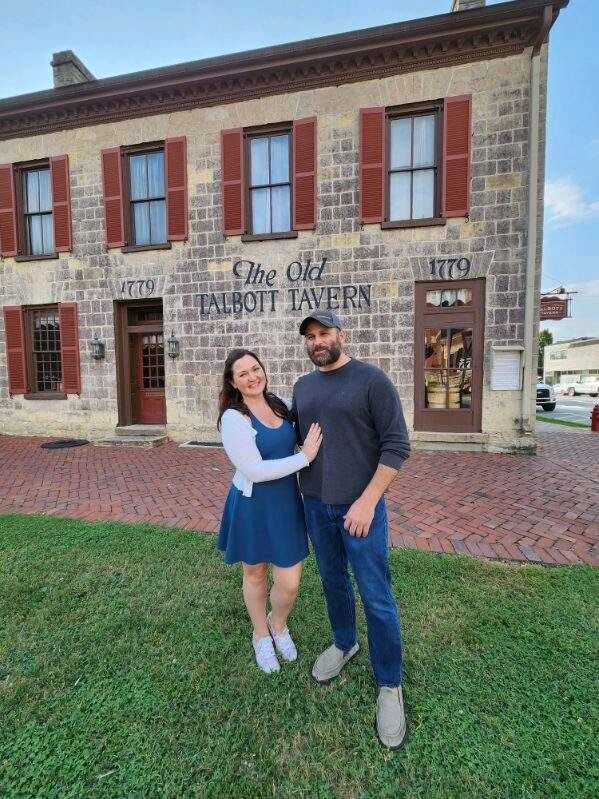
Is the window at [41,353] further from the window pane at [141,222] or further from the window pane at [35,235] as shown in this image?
the window pane at [141,222]

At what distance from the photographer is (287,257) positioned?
7609 mm

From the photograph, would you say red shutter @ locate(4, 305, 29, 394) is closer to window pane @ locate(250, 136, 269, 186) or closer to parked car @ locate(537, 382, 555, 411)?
window pane @ locate(250, 136, 269, 186)

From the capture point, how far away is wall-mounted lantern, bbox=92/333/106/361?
28.0 ft

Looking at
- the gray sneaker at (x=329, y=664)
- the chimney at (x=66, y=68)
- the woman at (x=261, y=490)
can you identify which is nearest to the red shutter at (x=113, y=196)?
the chimney at (x=66, y=68)

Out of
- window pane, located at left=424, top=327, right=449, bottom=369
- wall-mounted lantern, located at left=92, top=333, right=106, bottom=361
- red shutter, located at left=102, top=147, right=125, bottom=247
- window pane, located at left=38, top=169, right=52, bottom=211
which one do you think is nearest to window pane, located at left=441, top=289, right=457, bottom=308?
window pane, located at left=424, top=327, right=449, bottom=369

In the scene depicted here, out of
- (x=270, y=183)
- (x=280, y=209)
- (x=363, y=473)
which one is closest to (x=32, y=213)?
(x=270, y=183)

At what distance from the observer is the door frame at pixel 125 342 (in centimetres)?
859

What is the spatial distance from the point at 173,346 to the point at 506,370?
6226 millimetres

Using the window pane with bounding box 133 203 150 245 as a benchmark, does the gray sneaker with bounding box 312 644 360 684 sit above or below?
below

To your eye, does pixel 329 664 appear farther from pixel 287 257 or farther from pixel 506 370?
pixel 287 257

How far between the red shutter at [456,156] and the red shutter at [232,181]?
11.9 ft

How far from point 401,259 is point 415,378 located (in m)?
2.12

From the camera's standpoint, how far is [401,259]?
23.6 feet

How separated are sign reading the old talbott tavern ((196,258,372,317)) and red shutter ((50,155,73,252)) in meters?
3.22
